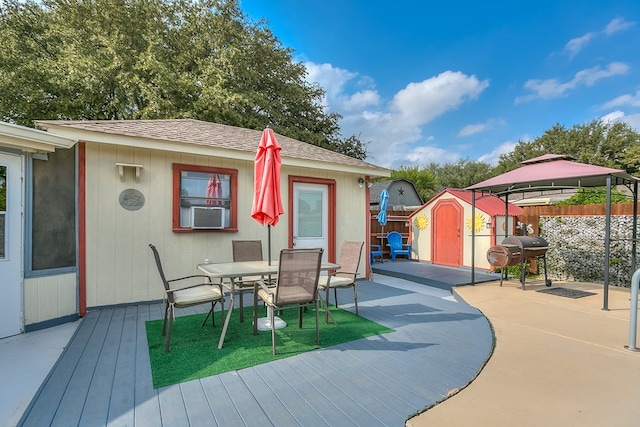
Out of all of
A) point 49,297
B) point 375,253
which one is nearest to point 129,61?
point 49,297

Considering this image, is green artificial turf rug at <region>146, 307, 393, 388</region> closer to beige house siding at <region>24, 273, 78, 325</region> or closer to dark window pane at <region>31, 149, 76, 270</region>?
beige house siding at <region>24, 273, 78, 325</region>

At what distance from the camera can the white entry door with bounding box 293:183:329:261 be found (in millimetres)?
6391

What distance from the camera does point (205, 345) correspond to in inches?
127

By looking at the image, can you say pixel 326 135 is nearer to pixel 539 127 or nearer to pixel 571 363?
pixel 571 363

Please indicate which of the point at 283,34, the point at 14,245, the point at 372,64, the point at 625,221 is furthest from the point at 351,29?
the point at 14,245

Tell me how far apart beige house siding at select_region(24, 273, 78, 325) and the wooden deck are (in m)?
0.66

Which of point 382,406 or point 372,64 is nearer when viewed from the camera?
point 382,406

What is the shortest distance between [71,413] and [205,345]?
1.27 meters

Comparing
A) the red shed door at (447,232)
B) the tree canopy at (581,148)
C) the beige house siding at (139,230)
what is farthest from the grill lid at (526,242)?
the tree canopy at (581,148)

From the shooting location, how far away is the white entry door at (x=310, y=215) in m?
6.39

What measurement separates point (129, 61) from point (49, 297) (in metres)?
11.5

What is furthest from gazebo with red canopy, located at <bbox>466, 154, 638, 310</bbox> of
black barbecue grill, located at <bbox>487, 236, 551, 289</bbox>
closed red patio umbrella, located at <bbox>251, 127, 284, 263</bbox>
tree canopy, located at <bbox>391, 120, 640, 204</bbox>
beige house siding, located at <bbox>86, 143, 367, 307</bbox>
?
tree canopy, located at <bbox>391, 120, 640, 204</bbox>

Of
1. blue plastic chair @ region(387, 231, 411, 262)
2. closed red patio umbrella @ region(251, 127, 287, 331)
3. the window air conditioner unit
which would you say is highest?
closed red patio umbrella @ region(251, 127, 287, 331)

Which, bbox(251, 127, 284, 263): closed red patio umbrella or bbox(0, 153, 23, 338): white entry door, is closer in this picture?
bbox(0, 153, 23, 338): white entry door
